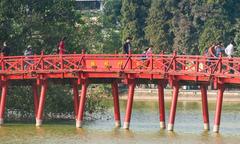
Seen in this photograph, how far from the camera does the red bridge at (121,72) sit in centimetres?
5772

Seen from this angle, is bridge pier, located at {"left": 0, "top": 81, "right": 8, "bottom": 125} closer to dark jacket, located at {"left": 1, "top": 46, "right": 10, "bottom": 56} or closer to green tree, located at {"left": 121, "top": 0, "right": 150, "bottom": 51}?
dark jacket, located at {"left": 1, "top": 46, "right": 10, "bottom": 56}

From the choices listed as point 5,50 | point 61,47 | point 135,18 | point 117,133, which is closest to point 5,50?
point 5,50

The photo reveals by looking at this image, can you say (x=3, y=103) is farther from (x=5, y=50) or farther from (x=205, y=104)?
(x=205, y=104)

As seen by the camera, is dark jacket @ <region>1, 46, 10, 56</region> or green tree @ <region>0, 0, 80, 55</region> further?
green tree @ <region>0, 0, 80, 55</region>

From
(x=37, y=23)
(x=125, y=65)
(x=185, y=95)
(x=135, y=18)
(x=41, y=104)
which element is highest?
(x=135, y=18)

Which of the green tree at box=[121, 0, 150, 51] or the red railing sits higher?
the green tree at box=[121, 0, 150, 51]

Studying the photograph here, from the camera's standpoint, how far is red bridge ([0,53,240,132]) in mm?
57719

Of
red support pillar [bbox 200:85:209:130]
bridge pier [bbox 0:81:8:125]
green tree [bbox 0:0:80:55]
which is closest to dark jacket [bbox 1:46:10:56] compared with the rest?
bridge pier [bbox 0:81:8:125]

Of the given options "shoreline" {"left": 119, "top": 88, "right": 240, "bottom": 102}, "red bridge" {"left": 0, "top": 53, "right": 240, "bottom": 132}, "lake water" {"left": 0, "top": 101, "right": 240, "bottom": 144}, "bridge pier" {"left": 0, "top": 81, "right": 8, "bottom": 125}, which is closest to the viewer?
"lake water" {"left": 0, "top": 101, "right": 240, "bottom": 144}

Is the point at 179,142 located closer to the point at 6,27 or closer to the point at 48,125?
the point at 48,125

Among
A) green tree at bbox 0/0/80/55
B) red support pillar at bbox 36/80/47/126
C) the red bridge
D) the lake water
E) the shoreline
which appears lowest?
the shoreline

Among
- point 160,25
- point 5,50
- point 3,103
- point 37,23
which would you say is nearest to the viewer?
point 3,103

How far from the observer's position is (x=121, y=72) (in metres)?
60.7

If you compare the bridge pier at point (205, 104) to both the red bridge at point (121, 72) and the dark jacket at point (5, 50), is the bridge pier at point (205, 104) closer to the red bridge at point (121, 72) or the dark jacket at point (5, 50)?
the red bridge at point (121, 72)
